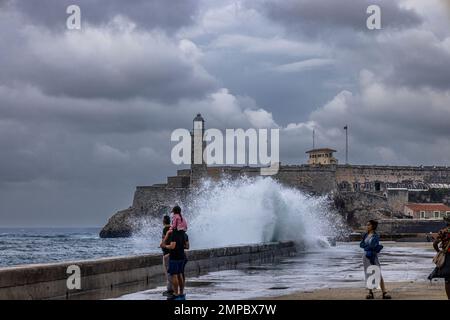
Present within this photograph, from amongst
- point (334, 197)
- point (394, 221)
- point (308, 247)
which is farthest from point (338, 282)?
point (334, 197)

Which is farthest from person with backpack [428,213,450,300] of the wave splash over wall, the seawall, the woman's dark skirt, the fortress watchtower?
the fortress watchtower

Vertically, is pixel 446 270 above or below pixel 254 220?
below

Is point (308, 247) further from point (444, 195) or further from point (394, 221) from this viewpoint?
point (444, 195)

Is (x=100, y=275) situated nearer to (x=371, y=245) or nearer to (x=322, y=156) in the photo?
(x=371, y=245)

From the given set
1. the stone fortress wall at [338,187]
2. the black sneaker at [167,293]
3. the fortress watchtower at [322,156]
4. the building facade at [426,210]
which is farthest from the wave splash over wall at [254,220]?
the fortress watchtower at [322,156]

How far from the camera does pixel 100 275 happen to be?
11.5 m

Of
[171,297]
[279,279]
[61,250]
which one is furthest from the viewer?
[61,250]

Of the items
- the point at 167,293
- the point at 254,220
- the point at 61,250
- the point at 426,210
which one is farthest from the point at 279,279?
the point at 426,210

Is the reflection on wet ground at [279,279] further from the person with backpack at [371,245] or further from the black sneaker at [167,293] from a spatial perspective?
the person with backpack at [371,245]

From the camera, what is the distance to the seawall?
369 inches

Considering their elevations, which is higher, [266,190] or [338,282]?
[266,190]

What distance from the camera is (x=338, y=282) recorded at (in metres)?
13.0

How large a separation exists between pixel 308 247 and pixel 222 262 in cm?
1366
